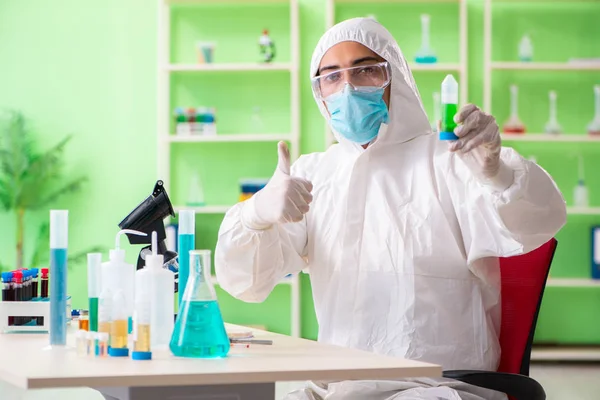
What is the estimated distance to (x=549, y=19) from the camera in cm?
546

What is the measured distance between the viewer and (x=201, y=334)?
1.58 meters

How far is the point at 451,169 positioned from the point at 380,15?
3457 mm

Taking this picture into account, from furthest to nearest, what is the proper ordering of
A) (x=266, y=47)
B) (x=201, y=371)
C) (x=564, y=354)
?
(x=266, y=47) → (x=564, y=354) → (x=201, y=371)

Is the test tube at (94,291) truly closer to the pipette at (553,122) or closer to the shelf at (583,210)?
the shelf at (583,210)

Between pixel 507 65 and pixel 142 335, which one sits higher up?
pixel 507 65

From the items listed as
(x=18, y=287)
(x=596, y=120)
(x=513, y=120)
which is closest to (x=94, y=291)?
(x=18, y=287)

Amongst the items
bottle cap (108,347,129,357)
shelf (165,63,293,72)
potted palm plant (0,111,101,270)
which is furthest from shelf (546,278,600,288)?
bottle cap (108,347,129,357)

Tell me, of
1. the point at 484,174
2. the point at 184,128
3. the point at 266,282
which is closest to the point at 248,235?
the point at 266,282

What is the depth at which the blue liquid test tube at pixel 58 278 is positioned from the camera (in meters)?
1.77

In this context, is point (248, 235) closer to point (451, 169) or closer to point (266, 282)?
point (266, 282)

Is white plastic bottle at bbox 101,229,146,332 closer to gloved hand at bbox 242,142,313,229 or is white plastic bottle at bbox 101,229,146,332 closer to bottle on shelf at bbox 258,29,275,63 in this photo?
gloved hand at bbox 242,142,313,229

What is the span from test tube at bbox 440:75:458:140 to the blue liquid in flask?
602mm

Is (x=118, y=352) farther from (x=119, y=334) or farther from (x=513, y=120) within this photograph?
(x=513, y=120)

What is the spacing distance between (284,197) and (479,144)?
416 millimetres
